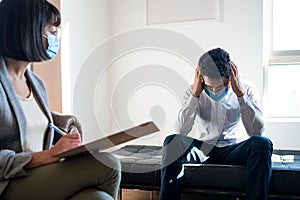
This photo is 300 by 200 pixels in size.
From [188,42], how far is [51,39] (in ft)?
6.42

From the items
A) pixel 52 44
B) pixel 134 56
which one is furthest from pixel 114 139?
pixel 134 56

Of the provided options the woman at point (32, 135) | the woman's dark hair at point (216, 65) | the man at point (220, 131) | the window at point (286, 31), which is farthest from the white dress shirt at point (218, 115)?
the window at point (286, 31)

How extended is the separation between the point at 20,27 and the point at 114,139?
0.50m

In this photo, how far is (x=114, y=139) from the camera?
1043 mm

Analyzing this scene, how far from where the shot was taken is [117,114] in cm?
337

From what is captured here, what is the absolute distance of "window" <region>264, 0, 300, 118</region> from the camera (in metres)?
2.88

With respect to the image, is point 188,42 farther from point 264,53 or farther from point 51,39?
point 51,39

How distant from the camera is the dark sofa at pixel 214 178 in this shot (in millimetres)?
1779

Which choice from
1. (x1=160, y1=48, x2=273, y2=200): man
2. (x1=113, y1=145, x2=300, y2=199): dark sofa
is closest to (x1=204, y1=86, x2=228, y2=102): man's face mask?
(x1=160, y1=48, x2=273, y2=200): man

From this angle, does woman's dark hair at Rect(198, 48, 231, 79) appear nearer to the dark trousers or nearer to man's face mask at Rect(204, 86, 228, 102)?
man's face mask at Rect(204, 86, 228, 102)

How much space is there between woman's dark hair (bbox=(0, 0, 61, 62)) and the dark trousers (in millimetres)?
975

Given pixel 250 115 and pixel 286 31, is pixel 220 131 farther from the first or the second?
pixel 286 31

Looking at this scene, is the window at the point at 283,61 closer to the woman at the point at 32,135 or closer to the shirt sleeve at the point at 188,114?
the shirt sleeve at the point at 188,114

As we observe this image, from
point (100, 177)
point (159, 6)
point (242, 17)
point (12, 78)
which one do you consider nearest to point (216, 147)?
point (100, 177)
